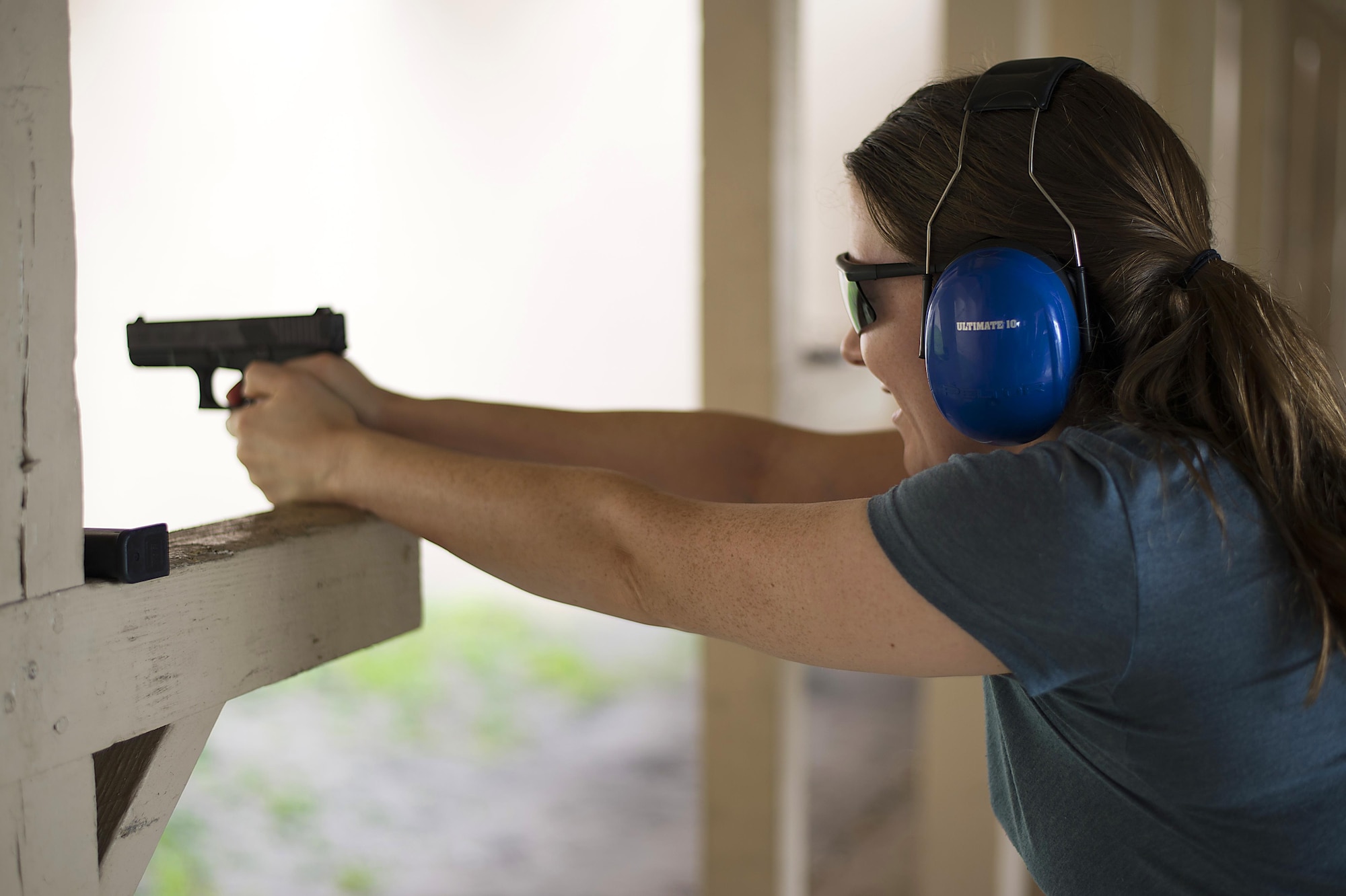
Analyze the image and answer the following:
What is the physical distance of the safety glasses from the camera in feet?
3.44

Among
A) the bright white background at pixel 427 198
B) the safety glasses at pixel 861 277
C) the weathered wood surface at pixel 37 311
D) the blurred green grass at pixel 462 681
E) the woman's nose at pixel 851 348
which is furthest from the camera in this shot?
the blurred green grass at pixel 462 681

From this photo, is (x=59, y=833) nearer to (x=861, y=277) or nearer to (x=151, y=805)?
(x=151, y=805)

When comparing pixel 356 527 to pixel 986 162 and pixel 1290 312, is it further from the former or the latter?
pixel 1290 312

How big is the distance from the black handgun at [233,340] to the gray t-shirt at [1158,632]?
2.47ft

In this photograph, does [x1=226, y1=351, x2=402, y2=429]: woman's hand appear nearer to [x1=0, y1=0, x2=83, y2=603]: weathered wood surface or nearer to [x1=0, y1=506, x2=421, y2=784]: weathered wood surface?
[x1=0, y1=506, x2=421, y2=784]: weathered wood surface

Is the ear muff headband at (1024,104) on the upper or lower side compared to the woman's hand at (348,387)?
upper

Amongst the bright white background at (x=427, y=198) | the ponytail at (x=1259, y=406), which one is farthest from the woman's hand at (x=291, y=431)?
the bright white background at (x=427, y=198)

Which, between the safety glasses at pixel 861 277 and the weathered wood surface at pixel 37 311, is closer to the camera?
the weathered wood surface at pixel 37 311

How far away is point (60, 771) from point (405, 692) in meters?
5.48

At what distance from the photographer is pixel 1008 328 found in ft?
3.05

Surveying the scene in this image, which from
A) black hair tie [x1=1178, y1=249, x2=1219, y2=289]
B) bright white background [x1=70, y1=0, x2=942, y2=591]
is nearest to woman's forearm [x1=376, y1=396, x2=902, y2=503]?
black hair tie [x1=1178, y1=249, x2=1219, y2=289]

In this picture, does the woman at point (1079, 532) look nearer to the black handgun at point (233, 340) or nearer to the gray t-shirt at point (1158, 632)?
the gray t-shirt at point (1158, 632)

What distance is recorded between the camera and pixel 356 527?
3.19 feet

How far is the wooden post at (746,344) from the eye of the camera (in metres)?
1.88
